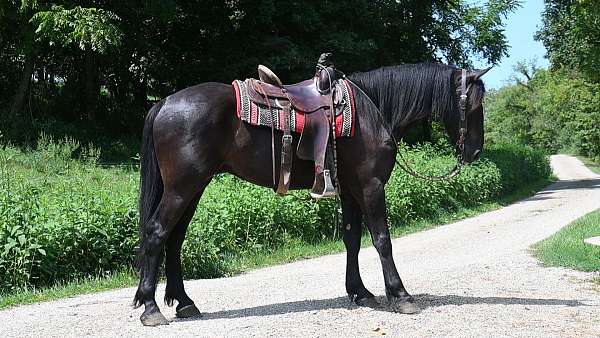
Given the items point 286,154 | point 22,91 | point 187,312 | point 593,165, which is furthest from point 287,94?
point 593,165

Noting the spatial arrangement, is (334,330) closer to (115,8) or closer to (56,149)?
(56,149)

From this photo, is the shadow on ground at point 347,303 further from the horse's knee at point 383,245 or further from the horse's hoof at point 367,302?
the horse's knee at point 383,245

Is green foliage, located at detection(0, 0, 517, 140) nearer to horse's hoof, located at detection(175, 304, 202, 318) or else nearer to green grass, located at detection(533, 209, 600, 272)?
green grass, located at detection(533, 209, 600, 272)

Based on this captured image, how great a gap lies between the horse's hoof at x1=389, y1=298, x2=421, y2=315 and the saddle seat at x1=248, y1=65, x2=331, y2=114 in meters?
2.07

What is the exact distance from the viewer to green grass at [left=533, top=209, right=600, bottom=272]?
962cm

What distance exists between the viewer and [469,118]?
709 cm

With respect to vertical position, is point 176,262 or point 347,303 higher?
point 176,262

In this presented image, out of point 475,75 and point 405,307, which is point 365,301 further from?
point 475,75

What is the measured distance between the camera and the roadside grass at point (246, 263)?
26.2ft

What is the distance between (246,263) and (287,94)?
4639 mm

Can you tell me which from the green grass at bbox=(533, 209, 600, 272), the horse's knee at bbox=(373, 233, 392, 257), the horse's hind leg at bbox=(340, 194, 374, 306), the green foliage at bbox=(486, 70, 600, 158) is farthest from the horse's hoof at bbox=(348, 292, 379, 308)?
the green foliage at bbox=(486, 70, 600, 158)

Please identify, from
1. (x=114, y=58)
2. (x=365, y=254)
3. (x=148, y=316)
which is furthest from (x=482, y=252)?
(x=114, y=58)

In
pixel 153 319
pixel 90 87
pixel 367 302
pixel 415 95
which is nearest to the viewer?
pixel 153 319

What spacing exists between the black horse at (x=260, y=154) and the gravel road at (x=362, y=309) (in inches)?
16.6
